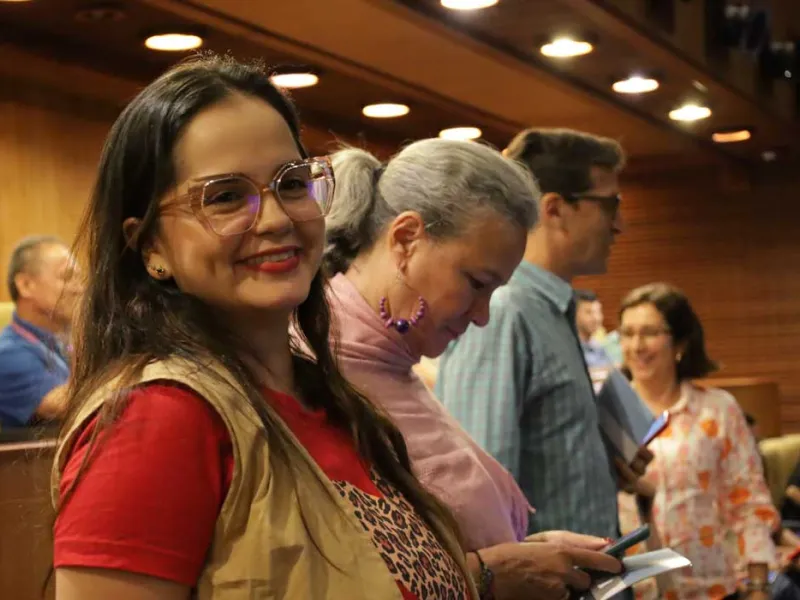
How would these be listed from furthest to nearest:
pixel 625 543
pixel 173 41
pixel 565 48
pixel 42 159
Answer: pixel 42 159 → pixel 565 48 → pixel 173 41 → pixel 625 543

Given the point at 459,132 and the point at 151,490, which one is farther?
the point at 459,132

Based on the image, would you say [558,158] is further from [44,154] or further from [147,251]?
[44,154]

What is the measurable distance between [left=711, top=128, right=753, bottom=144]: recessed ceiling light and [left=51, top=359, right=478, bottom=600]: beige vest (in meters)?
6.78

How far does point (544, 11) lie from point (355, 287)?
289 centimetres

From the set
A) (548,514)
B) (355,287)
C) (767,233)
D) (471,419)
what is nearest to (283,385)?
(355,287)

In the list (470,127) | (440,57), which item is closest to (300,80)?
(440,57)

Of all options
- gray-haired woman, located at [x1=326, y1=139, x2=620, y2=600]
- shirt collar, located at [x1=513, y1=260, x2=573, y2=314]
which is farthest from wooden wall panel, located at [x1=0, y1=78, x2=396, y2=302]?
gray-haired woman, located at [x1=326, y1=139, x2=620, y2=600]

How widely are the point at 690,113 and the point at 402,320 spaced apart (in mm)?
5335

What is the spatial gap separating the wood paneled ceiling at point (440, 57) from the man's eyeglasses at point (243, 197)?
303 centimetres

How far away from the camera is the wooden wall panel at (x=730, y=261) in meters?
9.02

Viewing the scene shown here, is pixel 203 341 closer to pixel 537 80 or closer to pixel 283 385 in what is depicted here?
pixel 283 385

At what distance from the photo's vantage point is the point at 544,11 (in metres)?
4.51

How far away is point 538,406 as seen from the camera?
2273 millimetres

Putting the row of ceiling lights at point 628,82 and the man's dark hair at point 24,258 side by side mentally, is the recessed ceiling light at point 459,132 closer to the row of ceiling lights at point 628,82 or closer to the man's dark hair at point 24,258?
the row of ceiling lights at point 628,82
